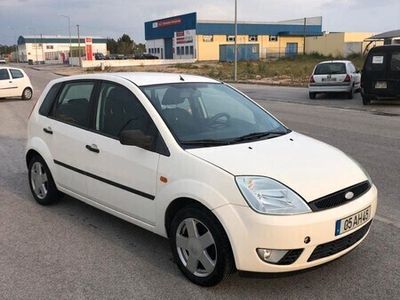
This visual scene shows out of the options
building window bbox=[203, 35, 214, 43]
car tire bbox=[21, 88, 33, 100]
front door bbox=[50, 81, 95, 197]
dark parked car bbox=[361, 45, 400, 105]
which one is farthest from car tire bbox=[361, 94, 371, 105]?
building window bbox=[203, 35, 214, 43]

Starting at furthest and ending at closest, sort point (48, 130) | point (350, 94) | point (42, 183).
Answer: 1. point (350, 94)
2. point (42, 183)
3. point (48, 130)

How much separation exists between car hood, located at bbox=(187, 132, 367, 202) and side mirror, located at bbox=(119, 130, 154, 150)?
41 centimetres

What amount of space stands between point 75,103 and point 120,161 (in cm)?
129

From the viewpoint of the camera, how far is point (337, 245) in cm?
347

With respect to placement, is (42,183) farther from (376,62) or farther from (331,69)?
(331,69)

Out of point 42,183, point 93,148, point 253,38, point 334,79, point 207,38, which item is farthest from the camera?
point 253,38

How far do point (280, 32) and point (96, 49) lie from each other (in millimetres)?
58958

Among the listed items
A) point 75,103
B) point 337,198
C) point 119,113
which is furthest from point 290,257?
point 75,103

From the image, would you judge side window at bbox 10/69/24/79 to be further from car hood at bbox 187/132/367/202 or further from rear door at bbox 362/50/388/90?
car hood at bbox 187/132/367/202

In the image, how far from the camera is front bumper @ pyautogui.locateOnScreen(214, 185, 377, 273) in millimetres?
3225

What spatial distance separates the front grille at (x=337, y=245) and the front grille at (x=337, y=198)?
261 mm

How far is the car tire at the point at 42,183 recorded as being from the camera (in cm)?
554

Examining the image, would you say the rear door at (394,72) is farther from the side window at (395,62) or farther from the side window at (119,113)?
the side window at (119,113)

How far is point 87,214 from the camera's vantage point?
211 inches
